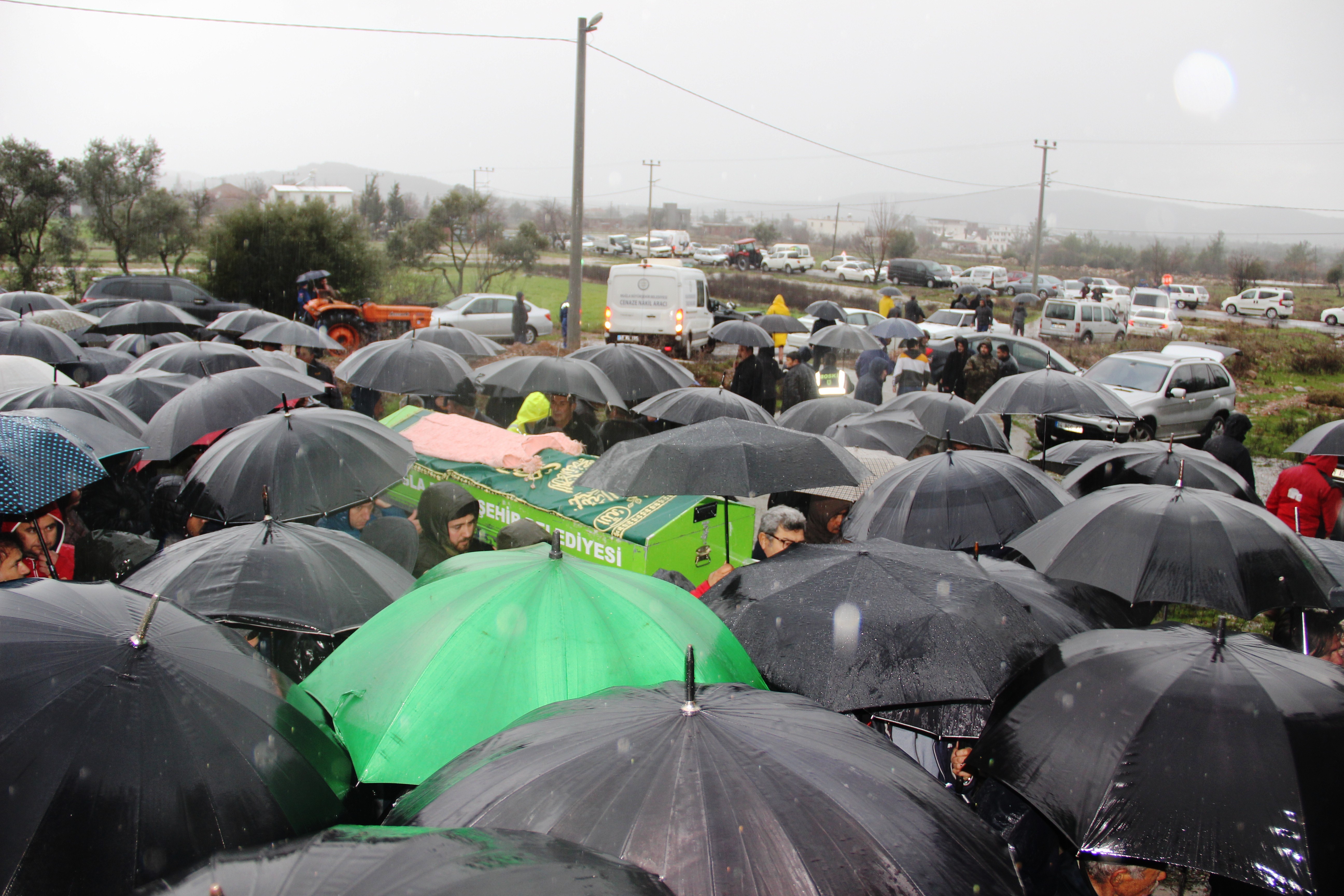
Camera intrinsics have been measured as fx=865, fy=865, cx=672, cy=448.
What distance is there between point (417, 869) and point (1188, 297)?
60.2 m

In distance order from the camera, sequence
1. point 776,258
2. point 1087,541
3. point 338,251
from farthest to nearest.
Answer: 1. point 776,258
2. point 338,251
3. point 1087,541

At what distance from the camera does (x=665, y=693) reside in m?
2.53

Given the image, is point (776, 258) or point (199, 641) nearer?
point (199, 641)

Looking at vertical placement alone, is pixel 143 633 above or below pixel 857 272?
below

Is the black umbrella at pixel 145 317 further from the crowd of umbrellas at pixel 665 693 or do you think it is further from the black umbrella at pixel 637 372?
the crowd of umbrellas at pixel 665 693

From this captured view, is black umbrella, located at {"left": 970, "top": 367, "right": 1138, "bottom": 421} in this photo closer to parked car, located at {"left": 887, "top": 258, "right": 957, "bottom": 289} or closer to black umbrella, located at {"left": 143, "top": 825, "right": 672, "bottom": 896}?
black umbrella, located at {"left": 143, "top": 825, "right": 672, "bottom": 896}

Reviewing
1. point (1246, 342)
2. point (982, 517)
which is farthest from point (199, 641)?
point (1246, 342)

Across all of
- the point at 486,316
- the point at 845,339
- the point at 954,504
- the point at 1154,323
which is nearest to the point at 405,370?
the point at 954,504

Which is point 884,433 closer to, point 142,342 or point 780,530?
point 780,530

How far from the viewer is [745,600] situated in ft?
12.9

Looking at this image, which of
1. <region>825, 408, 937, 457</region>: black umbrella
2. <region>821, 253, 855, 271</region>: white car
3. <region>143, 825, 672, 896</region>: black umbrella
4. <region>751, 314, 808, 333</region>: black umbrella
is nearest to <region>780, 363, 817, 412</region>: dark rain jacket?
<region>825, 408, 937, 457</region>: black umbrella

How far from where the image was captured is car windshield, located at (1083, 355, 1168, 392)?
1477 centimetres

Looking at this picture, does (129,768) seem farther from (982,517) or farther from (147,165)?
(147,165)

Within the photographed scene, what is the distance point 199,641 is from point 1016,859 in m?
2.90
